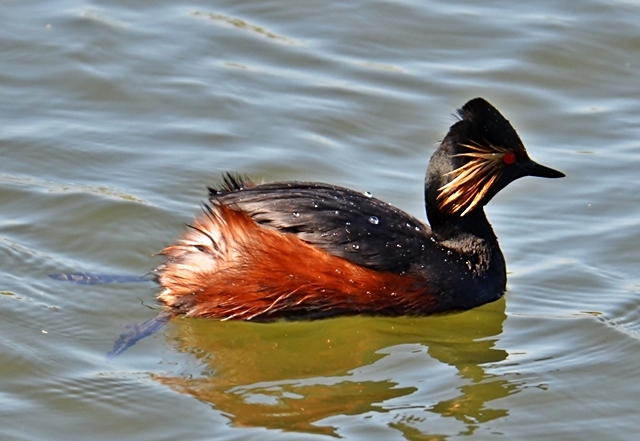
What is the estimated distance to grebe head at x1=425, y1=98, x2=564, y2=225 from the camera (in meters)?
7.17

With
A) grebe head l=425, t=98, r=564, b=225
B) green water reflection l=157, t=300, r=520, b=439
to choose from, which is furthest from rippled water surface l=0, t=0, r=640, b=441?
grebe head l=425, t=98, r=564, b=225

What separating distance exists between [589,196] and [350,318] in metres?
2.35

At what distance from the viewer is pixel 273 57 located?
10195 mm

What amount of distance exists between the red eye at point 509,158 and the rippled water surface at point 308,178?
0.73 meters

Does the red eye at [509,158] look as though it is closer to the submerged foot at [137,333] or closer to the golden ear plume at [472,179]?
the golden ear plume at [472,179]

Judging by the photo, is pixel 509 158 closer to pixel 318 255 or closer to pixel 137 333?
pixel 318 255

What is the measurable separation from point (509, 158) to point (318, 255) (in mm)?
1389

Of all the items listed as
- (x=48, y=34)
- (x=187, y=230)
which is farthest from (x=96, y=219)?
(x=48, y=34)

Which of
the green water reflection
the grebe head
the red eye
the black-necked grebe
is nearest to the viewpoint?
the green water reflection

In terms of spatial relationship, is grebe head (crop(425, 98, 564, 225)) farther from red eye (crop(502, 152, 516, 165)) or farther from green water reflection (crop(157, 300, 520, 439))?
green water reflection (crop(157, 300, 520, 439))

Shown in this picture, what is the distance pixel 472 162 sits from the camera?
7.19 meters

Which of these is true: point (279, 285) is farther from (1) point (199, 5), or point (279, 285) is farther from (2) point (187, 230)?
(1) point (199, 5)

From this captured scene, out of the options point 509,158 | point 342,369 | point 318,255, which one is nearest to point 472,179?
point 509,158

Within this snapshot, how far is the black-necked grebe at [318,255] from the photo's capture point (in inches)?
267
